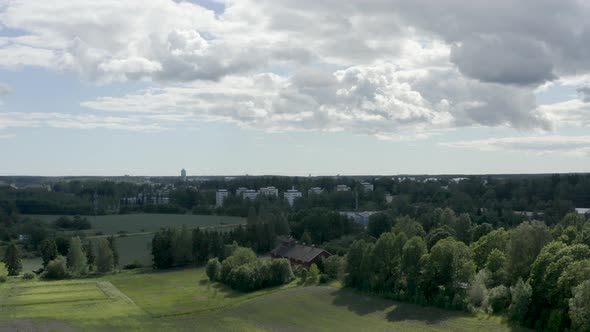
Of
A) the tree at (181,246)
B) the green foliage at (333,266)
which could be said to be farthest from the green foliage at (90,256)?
the green foliage at (333,266)

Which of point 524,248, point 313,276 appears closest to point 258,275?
point 313,276

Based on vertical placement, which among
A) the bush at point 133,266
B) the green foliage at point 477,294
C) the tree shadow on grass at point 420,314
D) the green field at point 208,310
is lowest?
the bush at point 133,266

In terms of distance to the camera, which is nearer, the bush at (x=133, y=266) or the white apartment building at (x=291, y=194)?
the bush at (x=133, y=266)

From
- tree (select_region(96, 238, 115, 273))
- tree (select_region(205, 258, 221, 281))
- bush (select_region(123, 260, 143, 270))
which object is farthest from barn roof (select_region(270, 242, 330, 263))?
tree (select_region(96, 238, 115, 273))

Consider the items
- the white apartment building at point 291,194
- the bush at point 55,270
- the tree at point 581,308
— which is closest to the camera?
the tree at point 581,308

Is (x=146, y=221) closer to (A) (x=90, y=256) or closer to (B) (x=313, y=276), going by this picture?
(A) (x=90, y=256)

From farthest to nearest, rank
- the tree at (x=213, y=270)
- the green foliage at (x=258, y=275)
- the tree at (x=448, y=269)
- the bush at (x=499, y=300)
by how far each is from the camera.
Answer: the tree at (x=213, y=270)
the green foliage at (x=258, y=275)
the tree at (x=448, y=269)
the bush at (x=499, y=300)

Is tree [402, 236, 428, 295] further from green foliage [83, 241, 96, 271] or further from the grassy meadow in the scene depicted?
green foliage [83, 241, 96, 271]

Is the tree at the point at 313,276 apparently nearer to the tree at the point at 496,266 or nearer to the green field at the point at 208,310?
the green field at the point at 208,310
